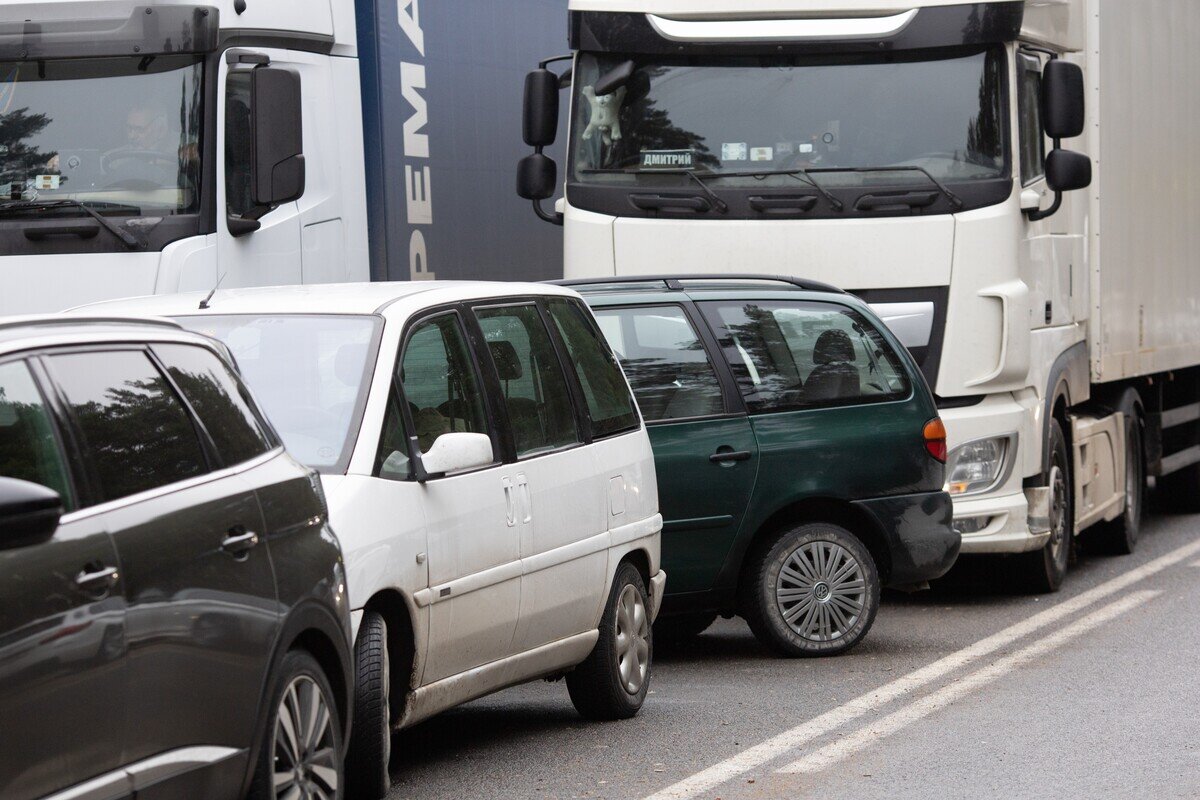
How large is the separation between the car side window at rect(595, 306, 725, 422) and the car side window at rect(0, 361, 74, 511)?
5832 mm

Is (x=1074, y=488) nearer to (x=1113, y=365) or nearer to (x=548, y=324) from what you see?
(x=1113, y=365)

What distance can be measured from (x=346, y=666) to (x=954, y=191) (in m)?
7.35

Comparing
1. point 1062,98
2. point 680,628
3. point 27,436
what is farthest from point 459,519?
point 1062,98

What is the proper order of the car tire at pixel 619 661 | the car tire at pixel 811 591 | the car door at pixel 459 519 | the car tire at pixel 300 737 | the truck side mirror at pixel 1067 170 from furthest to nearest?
the truck side mirror at pixel 1067 170 → the car tire at pixel 811 591 → the car tire at pixel 619 661 → the car door at pixel 459 519 → the car tire at pixel 300 737

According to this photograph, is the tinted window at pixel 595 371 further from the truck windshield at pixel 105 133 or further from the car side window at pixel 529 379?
the truck windshield at pixel 105 133

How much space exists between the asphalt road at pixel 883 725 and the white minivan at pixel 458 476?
0.36m

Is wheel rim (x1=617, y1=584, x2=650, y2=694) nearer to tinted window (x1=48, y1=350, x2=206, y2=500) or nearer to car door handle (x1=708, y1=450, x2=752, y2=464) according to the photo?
car door handle (x1=708, y1=450, x2=752, y2=464)

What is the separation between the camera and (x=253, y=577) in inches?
219

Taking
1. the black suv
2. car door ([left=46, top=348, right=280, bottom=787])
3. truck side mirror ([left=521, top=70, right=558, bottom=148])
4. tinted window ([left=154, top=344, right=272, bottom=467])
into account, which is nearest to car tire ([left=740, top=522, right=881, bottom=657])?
truck side mirror ([left=521, top=70, right=558, bottom=148])

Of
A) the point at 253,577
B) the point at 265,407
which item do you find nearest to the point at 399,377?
the point at 265,407

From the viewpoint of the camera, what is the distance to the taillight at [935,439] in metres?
11.0

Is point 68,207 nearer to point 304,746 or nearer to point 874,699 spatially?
point 874,699

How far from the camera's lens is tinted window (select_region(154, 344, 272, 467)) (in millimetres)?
5590

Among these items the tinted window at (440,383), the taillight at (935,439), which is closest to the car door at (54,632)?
the tinted window at (440,383)
